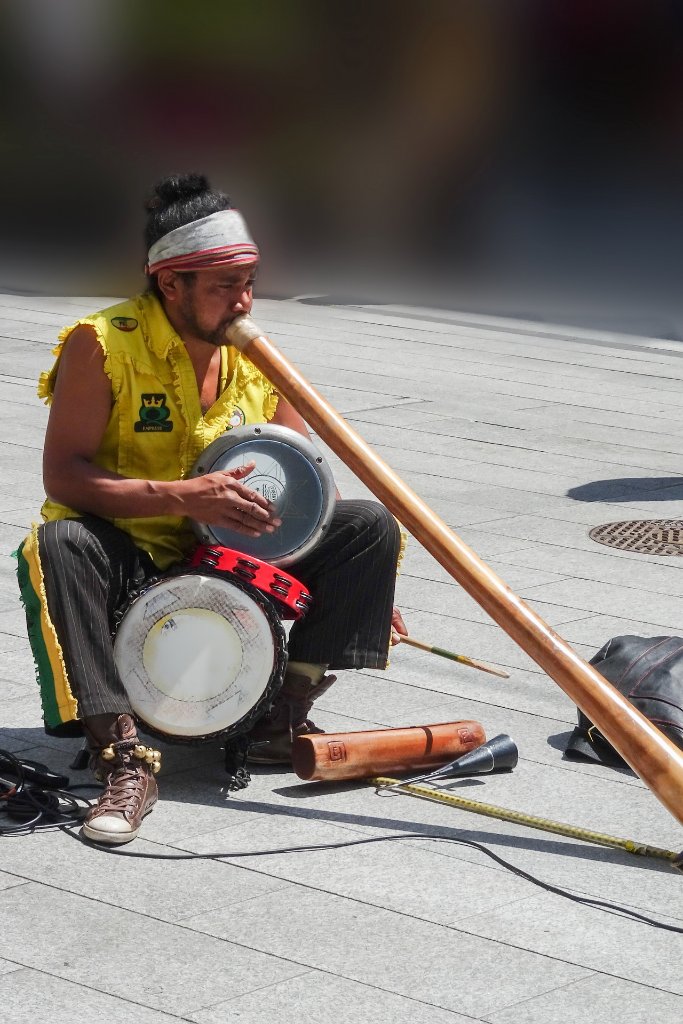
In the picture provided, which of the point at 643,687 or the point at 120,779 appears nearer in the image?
the point at 120,779

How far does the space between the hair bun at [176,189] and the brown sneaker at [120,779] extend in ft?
Answer: 3.60

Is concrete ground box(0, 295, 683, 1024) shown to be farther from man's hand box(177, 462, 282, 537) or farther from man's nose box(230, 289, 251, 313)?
man's nose box(230, 289, 251, 313)

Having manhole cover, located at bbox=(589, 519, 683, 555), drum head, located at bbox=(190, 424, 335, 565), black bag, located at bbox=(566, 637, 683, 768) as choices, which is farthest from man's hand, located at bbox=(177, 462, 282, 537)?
manhole cover, located at bbox=(589, 519, 683, 555)

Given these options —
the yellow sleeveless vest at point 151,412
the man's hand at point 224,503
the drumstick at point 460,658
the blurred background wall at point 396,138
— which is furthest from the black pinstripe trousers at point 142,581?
the blurred background wall at point 396,138

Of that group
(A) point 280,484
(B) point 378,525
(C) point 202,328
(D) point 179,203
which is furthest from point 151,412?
(B) point 378,525

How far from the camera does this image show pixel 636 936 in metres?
3.05

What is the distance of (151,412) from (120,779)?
80 centimetres

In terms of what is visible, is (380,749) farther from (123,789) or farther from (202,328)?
(202,328)

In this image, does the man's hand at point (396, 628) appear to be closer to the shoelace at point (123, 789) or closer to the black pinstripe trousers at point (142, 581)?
the black pinstripe trousers at point (142, 581)

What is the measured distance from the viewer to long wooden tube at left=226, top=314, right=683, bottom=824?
3.02 metres

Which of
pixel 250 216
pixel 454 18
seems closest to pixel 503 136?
pixel 454 18

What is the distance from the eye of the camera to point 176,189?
3715mm

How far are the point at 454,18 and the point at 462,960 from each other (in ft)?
33.0

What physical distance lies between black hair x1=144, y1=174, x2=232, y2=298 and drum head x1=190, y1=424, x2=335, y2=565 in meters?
0.39
